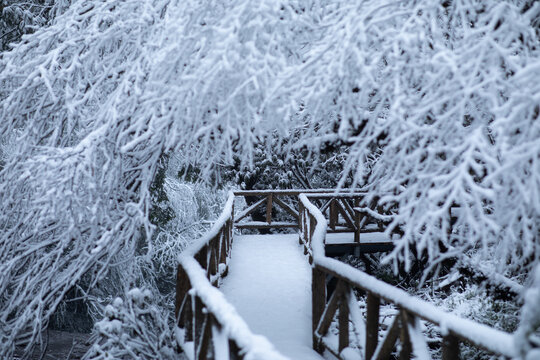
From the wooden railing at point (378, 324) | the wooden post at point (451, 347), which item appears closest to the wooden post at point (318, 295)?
the wooden railing at point (378, 324)

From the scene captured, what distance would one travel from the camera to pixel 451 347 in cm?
306

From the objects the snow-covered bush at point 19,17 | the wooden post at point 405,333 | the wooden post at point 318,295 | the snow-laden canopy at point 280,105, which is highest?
the snow-covered bush at point 19,17

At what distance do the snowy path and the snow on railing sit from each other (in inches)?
31.6

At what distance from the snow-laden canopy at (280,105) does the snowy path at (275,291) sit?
1869mm

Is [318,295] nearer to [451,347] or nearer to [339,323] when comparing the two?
[339,323]

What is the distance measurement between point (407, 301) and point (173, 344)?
2877 millimetres

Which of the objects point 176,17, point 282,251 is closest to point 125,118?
point 176,17

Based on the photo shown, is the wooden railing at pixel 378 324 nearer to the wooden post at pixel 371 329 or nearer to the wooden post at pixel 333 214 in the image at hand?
the wooden post at pixel 371 329

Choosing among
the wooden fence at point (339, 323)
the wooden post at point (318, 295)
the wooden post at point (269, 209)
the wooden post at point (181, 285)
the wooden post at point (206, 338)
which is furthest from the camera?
the wooden post at point (269, 209)

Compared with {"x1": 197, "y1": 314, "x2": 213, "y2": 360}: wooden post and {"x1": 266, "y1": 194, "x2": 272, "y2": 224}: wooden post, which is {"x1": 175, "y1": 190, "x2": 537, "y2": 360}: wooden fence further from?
{"x1": 266, "y1": 194, "x2": 272, "y2": 224}: wooden post

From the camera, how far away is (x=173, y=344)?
5.30m

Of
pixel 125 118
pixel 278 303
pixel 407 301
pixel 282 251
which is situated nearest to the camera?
pixel 407 301

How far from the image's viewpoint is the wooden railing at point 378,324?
2713 mm

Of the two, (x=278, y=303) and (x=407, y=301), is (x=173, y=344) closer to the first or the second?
(x=278, y=303)
